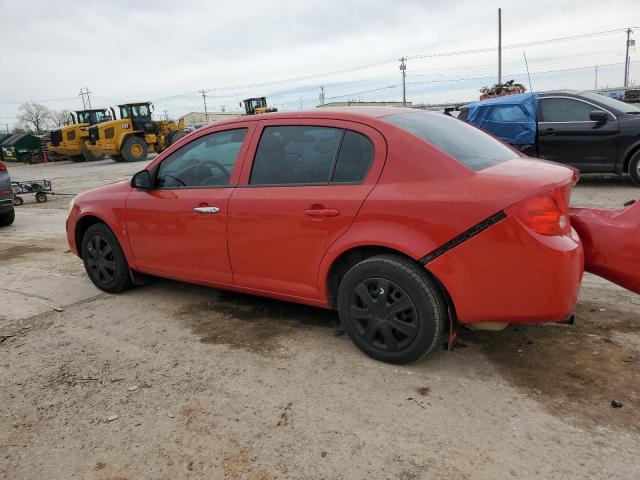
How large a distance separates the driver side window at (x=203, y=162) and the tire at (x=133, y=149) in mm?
23803

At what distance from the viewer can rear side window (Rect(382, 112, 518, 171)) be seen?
3.08 meters

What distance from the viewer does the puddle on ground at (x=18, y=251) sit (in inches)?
272

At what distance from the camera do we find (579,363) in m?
3.05

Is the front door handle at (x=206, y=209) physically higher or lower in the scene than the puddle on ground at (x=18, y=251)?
higher

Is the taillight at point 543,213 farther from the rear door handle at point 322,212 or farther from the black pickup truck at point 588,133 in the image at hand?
the black pickup truck at point 588,133

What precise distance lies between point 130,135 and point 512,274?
26707 millimetres

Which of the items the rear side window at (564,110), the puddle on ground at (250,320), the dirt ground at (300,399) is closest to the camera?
the dirt ground at (300,399)

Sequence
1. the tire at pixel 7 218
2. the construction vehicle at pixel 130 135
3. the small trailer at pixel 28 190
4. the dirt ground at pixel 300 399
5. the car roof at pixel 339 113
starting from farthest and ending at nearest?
the construction vehicle at pixel 130 135 → the small trailer at pixel 28 190 → the tire at pixel 7 218 → the car roof at pixel 339 113 → the dirt ground at pixel 300 399

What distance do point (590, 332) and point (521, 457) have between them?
1.55 metres

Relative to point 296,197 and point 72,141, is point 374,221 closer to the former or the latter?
point 296,197

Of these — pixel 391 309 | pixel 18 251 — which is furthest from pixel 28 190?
pixel 391 309

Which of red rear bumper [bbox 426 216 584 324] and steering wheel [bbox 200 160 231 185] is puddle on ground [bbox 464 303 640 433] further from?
steering wheel [bbox 200 160 231 185]

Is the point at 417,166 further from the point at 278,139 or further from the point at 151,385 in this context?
the point at 151,385

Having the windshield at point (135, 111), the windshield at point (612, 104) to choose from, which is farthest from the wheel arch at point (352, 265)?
the windshield at point (135, 111)
